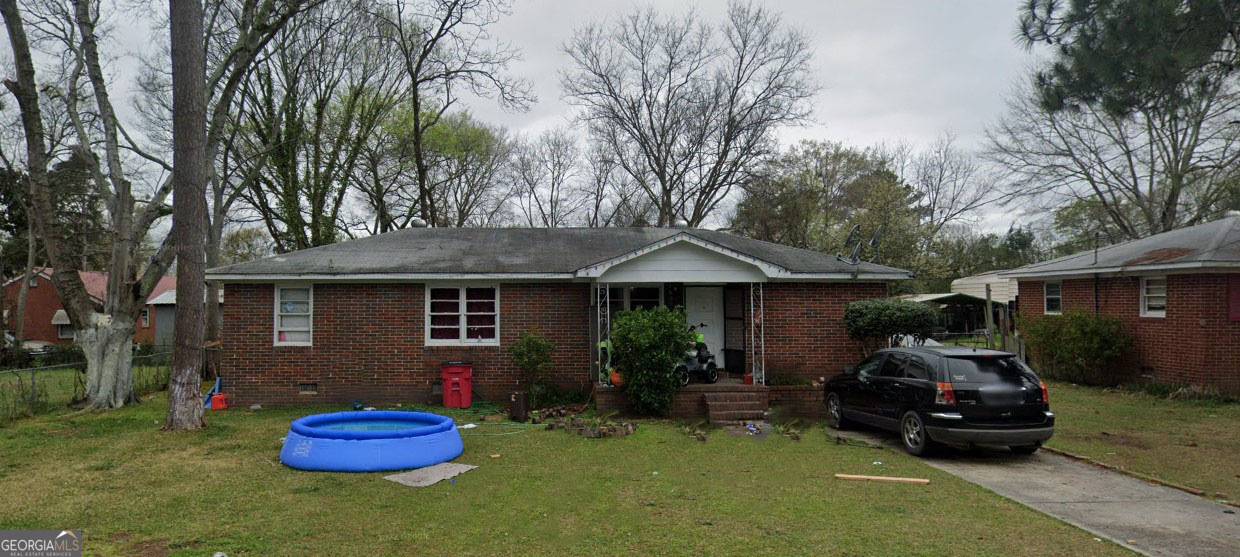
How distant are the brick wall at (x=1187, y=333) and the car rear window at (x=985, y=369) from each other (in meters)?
9.09

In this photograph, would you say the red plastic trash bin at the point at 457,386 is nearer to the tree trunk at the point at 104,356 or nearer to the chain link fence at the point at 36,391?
the tree trunk at the point at 104,356

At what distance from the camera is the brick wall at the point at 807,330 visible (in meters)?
14.9

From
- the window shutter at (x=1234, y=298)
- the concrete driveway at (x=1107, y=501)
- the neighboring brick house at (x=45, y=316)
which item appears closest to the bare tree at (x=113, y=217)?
the concrete driveway at (x=1107, y=501)

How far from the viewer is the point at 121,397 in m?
14.3

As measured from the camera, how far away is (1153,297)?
1653 centimetres

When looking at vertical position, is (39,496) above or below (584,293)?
below

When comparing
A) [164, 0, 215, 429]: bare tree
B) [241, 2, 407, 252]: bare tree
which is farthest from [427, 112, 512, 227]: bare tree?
[164, 0, 215, 429]: bare tree

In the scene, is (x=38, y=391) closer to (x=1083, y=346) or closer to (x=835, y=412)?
(x=835, y=412)

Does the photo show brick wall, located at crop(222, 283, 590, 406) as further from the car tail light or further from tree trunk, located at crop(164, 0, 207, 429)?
the car tail light

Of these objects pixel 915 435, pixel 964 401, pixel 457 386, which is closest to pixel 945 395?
pixel 964 401

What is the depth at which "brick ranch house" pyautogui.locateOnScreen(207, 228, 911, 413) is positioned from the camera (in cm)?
1420

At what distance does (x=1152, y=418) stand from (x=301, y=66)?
90.3 ft

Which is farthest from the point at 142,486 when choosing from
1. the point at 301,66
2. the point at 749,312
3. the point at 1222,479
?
the point at 301,66

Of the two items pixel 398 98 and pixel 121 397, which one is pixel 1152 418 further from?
pixel 398 98
